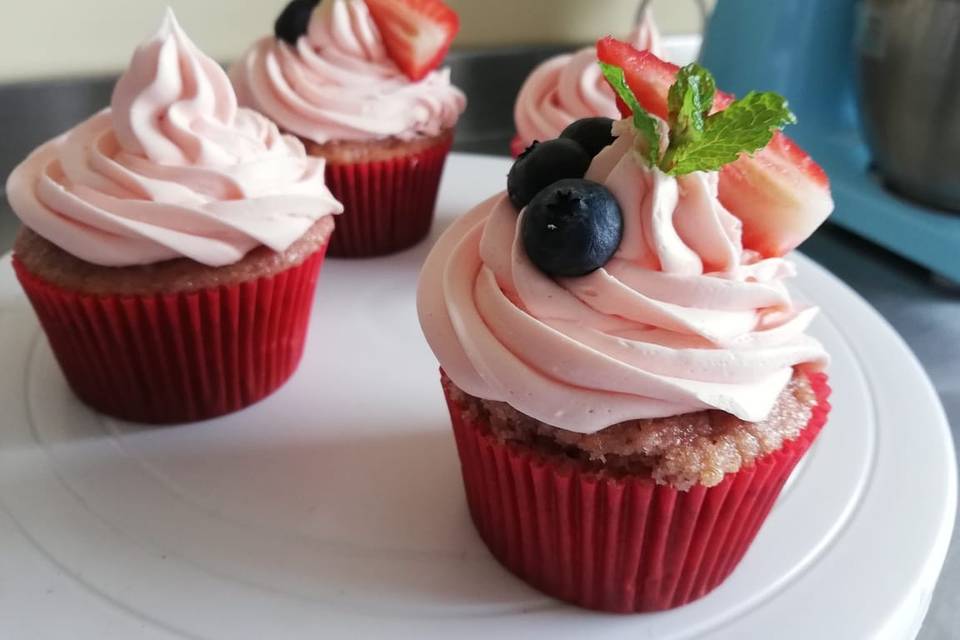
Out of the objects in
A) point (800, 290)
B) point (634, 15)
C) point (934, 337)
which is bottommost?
point (934, 337)

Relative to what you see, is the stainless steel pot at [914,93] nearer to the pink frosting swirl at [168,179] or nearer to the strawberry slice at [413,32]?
the strawberry slice at [413,32]

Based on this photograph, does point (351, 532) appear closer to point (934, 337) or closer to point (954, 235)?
point (934, 337)

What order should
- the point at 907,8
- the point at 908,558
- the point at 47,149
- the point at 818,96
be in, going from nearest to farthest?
the point at 908,558
the point at 47,149
the point at 907,8
the point at 818,96

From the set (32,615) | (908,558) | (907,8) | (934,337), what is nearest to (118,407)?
(32,615)

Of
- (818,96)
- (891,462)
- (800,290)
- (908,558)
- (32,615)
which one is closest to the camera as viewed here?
(32,615)

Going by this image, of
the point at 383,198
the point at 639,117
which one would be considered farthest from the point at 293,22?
the point at 639,117

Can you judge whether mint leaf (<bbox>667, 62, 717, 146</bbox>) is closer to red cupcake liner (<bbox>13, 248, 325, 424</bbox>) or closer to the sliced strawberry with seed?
the sliced strawberry with seed
